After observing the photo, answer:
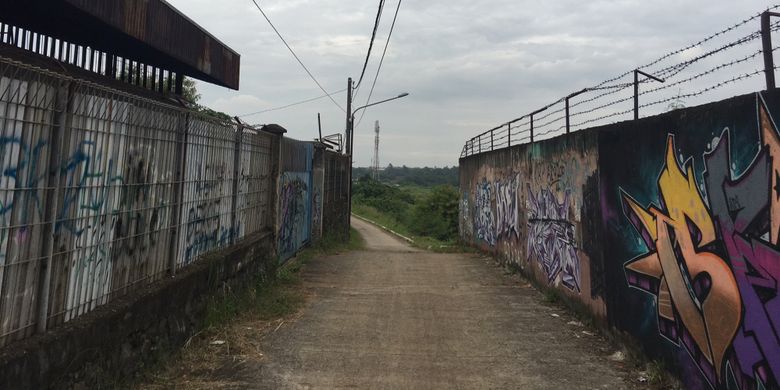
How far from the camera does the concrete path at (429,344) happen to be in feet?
14.4

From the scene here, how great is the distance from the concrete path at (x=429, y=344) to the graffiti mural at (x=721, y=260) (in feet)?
2.79

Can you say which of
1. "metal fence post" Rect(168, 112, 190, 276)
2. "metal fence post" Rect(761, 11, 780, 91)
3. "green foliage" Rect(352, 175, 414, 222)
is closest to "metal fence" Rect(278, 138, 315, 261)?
"metal fence post" Rect(168, 112, 190, 276)

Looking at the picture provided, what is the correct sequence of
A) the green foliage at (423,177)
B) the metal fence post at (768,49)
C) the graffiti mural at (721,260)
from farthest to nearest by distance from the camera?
1. the green foliage at (423,177)
2. the metal fence post at (768,49)
3. the graffiti mural at (721,260)

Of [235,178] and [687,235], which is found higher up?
[235,178]

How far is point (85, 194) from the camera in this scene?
353cm

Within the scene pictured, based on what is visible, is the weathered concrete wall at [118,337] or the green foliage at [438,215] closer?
the weathered concrete wall at [118,337]

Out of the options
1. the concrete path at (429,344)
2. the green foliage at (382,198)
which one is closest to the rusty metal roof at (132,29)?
the concrete path at (429,344)

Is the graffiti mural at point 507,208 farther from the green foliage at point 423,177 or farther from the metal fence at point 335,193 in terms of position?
the green foliage at point 423,177

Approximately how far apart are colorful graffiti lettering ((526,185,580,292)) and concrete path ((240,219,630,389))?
1.63 feet

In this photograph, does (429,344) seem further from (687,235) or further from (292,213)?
(292,213)

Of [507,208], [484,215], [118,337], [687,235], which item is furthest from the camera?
[484,215]

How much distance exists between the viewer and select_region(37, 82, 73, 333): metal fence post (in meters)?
3.15

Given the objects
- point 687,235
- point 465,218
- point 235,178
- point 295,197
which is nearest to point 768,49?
point 687,235

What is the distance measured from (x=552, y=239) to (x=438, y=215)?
26902mm
